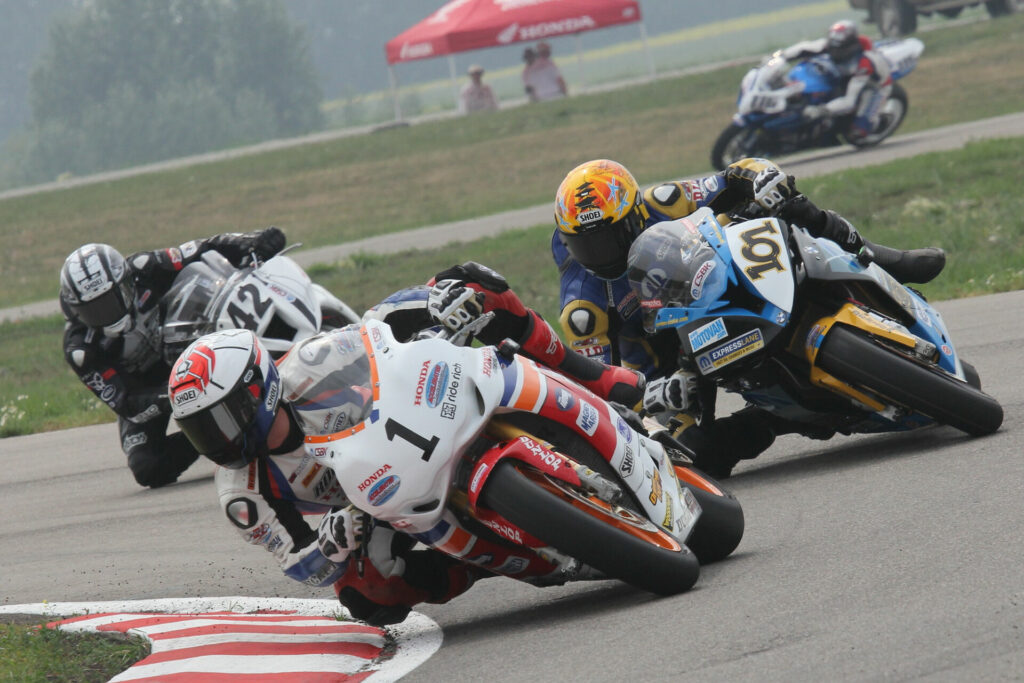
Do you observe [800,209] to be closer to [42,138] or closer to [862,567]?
[862,567]

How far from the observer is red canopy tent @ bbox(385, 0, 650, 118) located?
3734cm

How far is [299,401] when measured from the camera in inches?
203

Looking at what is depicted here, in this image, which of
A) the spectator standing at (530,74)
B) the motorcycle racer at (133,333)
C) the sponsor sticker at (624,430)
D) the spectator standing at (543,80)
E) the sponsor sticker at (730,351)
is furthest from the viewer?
the spectator standing at (543,80)

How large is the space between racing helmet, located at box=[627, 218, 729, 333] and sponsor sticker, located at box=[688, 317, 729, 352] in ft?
0.29

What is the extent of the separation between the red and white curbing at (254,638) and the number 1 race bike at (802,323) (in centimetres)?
167

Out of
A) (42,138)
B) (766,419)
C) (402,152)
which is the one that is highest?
(766,419)

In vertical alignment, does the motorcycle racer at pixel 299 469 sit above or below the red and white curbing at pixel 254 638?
above

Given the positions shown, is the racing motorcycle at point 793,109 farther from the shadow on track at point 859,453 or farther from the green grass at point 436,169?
the shadow on track at point 859,453

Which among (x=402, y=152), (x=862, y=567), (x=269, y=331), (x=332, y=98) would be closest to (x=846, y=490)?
(x=862, y=567)

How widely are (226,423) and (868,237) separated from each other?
31.5 ft

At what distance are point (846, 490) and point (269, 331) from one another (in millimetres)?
4160

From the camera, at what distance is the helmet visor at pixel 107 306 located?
9.09 meters

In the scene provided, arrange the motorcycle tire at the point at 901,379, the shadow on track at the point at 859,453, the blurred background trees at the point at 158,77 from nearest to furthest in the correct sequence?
1. the motorcycle tire at the point at 901,379
2. the shadow on track at the point at 859,453
3. the blurred background trees at the point at 158,77

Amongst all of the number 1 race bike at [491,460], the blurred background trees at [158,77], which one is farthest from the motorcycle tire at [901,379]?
the blurred background trees at [158,77]
